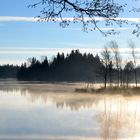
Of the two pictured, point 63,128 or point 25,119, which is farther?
point 25,119

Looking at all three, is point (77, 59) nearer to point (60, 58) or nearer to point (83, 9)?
point (60, 58)

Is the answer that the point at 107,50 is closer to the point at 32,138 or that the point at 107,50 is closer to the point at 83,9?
the point at 32,138

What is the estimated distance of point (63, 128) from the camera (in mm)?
16578

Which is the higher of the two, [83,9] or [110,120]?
[83,9]

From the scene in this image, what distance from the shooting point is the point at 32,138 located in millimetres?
14078

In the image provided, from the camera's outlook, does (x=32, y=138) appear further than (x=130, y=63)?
No

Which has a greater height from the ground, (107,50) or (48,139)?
(107,50)

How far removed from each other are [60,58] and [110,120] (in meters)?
91.2

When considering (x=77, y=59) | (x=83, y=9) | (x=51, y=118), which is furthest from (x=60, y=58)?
(x=83, y=9)

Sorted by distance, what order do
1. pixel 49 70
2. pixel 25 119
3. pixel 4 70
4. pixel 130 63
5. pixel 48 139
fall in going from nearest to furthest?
1. pixel 48 139
2. pixel 25 119
3. pixel 130 63
4. pixel 49 70
5. pixel 4 70

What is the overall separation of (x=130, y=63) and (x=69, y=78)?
44.3m

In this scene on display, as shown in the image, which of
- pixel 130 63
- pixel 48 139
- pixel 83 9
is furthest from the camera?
pixel 130 63

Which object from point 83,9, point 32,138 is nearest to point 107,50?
point 32,138

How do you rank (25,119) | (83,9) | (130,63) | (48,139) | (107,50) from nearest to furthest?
(83,9) < (48,139) < (25,119) < (107,50) < (130,63)
